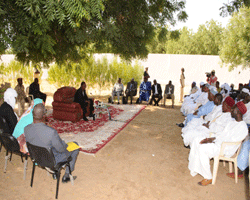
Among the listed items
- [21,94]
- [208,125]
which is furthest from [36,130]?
[21,94]

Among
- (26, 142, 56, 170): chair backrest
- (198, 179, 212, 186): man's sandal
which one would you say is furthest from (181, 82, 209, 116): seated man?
(26, 142, 56, 170): chair backrest

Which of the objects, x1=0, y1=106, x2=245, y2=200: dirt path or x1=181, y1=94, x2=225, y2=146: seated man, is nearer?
x1=0, y1=106, x2=245, y2=200: dirt path

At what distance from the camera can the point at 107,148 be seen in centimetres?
560

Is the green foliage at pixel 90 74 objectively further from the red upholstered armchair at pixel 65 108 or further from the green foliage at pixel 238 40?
the green foliage at pixel 238 40

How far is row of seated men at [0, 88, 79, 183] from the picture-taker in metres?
3.34

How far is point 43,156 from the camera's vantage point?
11.0 feet

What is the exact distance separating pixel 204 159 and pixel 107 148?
8.10 ft

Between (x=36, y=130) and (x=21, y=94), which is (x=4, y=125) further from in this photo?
(x=21, y=94)

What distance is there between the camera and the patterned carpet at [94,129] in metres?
5.83

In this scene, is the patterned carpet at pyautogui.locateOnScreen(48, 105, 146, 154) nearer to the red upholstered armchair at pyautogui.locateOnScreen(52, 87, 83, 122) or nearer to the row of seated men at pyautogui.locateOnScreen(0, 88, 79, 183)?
the red upholstered armchair at pyautogui.locateOnScreen(52, 87, 83, 122)

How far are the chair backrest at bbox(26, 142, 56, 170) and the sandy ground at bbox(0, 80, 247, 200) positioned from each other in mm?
621

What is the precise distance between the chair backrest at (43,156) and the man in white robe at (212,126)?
2.87m

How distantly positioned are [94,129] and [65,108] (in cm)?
144

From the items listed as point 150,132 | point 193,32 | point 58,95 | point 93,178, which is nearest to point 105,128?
point 150,132
